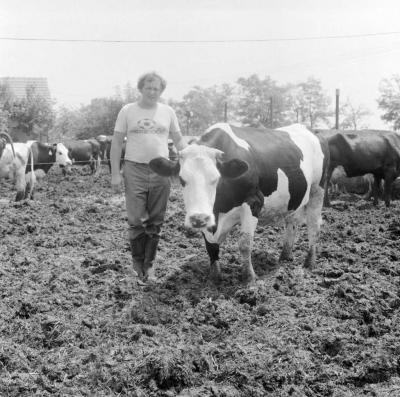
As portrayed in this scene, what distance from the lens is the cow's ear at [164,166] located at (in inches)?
202

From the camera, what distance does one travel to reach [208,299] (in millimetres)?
4891

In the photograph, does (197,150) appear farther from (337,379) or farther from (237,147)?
(337,379)

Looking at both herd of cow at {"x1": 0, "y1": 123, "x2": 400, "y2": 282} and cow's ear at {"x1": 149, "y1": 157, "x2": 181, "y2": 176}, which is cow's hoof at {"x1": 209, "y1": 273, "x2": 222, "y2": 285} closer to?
herd of cow at {"x1": 0, "y1": 123, "x2": 400, "y2": 282}

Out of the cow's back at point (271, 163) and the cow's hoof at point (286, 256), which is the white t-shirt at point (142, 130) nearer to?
the cow's back at point (271, 163)

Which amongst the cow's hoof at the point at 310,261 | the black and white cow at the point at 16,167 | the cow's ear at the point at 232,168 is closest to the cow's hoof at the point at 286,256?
the cow's hoof at the point at 310,261

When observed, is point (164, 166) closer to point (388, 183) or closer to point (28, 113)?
point (388, 183)

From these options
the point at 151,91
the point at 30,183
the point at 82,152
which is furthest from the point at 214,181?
the point at 82,152

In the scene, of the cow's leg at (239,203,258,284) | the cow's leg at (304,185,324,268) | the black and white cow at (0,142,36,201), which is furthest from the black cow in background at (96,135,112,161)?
the cow's leg at (239,203,258,284)

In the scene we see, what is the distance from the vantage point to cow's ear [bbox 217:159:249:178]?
5.03m

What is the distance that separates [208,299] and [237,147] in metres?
1.52

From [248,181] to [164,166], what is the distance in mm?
842

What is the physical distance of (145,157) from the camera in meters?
5.38

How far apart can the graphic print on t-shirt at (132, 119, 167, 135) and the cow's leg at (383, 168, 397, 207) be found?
7.94 m

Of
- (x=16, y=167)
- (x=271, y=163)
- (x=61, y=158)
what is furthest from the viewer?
(x=61, y=158)
